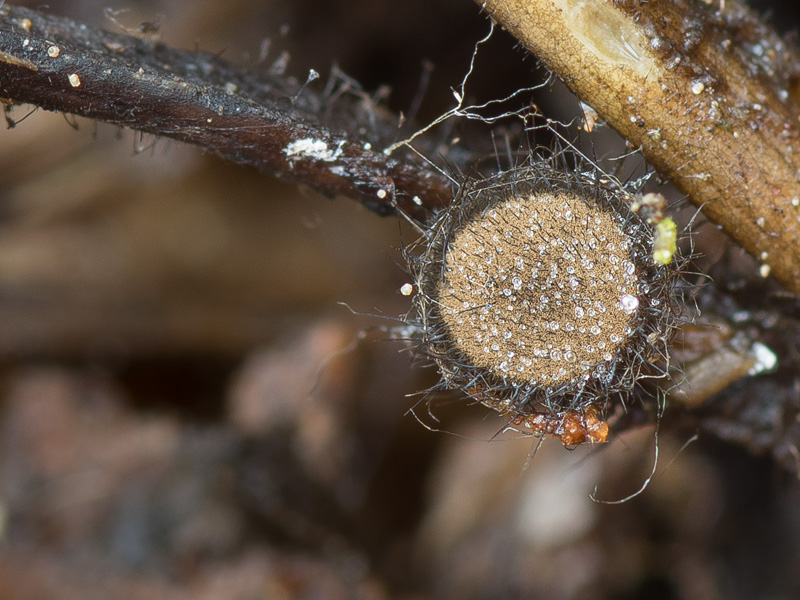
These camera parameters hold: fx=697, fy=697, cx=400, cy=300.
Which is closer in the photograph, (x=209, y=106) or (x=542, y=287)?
(x=542, y=287)

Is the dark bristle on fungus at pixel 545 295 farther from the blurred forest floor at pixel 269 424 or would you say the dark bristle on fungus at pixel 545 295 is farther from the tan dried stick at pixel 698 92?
the blurred forest floor at pixel 269 424

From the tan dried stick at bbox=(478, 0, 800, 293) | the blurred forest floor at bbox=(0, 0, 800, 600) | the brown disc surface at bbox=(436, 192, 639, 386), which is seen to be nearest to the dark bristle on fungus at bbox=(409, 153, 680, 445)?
the brown disc surface at bbox=(436, 192, 639, 386)

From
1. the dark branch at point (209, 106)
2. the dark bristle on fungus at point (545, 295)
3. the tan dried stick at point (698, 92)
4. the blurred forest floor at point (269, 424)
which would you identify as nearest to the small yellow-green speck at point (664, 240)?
the dark bristle on fungus at point (545, 295)

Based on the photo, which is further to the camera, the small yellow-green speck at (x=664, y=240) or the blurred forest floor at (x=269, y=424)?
the blurred forest floor at (x=269, y=424)

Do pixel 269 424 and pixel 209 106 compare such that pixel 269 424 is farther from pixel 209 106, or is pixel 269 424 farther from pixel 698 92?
pixel 698 92

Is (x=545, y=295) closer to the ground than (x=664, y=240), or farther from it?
closer to the ground

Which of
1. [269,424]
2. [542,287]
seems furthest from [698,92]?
[269,424]

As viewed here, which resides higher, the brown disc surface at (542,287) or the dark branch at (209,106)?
the brown disc surface at (542,287)
